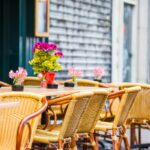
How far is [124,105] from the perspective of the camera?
6586mm

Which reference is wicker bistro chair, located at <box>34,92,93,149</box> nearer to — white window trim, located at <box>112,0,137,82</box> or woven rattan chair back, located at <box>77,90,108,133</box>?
woven rattan chair back, located at <box>77,90,108,133</box>

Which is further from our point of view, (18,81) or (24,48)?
(24,48)

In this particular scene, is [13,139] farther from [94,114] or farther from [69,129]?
[94,114]

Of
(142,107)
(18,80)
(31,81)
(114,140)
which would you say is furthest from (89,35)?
(18,80)

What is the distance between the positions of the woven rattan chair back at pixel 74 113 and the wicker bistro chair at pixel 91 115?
17 cm

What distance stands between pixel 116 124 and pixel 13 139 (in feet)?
6.33

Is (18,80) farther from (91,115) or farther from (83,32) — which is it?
(83,32)

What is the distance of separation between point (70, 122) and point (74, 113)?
9 centimetres

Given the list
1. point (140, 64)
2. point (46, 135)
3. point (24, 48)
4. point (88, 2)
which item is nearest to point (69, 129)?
point (46, 135)

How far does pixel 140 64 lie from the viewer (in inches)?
573

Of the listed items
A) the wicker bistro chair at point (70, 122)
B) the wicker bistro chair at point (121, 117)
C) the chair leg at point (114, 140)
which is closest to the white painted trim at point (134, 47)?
the wicker bistro chair at point (121, 117)

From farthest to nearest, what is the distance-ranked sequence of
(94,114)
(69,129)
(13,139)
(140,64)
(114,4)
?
1. (140,64)
2. (114,4)
3. (94,114)
4. (69,129)
5. (13,139)

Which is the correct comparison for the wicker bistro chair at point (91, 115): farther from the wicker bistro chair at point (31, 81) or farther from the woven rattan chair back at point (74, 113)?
the wicker bistro chair at point (31, 81)

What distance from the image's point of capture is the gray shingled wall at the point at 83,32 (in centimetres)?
1109
